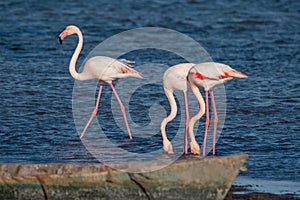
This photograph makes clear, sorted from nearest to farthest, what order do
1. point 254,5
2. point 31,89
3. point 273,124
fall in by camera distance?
point 273,124, point 31,89, point 254,5

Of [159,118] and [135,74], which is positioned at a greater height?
[135,74]

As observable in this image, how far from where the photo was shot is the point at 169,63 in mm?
17281

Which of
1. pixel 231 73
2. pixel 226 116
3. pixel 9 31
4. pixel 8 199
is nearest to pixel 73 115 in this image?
pixel 226 116

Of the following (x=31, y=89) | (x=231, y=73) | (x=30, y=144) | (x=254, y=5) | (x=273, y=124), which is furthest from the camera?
(x=254, y=5)

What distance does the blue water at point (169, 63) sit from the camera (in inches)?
444

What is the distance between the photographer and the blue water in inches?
444

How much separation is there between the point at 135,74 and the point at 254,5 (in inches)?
552

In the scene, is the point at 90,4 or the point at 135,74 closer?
the point at 135,74

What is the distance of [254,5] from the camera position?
25344mm

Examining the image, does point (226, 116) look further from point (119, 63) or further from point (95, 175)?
point (95, 175)

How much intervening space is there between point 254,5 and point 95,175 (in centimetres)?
1847

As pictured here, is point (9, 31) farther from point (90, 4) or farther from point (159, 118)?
point (159, 118)

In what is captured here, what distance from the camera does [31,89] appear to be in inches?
594

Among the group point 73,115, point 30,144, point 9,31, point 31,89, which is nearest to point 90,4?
point 9,31
